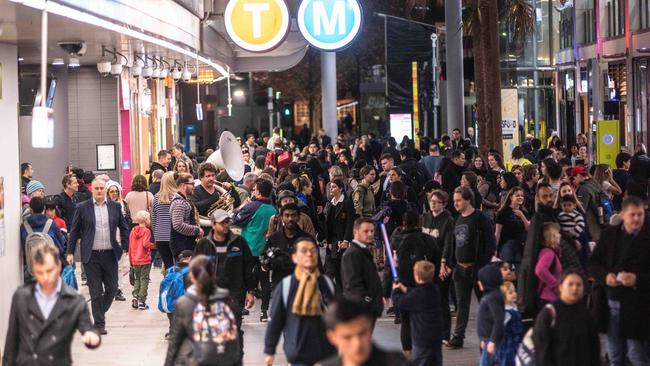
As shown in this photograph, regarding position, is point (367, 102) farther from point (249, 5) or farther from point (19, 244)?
point (19, 244)

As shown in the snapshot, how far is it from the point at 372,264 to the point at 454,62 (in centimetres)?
2125

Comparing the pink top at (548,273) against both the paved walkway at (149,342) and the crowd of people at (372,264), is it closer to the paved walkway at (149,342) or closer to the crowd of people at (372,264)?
the crowd of people at (372,264)

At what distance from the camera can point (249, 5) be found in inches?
802

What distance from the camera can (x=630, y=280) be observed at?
11289 millimetres

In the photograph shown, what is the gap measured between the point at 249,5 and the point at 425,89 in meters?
27.4

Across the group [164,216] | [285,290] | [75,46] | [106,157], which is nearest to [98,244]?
[164,216]

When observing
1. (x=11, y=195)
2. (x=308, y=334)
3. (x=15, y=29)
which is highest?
(x=15, y=29)

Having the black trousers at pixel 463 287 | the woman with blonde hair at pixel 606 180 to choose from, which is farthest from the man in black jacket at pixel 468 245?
the woman with blonde hair at pixel 606 180

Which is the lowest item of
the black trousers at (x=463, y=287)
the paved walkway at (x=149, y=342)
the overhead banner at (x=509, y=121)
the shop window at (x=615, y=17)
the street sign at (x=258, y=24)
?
the paved walkway at (x=149, y=342)

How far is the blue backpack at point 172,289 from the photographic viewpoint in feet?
43.4

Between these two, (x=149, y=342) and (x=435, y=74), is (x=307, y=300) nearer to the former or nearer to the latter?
(x=149, y=342)

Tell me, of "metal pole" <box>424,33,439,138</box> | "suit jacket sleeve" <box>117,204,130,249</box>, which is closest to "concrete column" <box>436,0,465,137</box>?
"metal pole" <box>424,33,439,138</box>

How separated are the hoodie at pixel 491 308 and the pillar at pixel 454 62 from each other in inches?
776

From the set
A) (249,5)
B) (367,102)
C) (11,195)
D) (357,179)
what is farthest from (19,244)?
(367,102)
